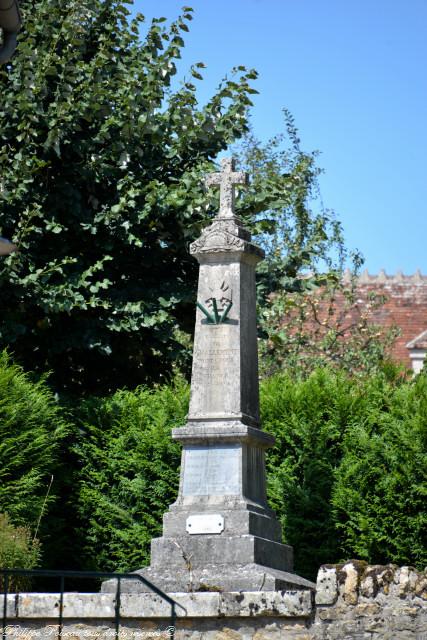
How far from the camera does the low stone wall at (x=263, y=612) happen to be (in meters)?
8.61

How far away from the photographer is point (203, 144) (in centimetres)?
1742

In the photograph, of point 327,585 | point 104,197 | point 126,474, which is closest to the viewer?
point 327,585

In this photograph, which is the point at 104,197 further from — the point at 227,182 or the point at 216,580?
the point at 216,580

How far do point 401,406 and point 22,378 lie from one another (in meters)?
4.53

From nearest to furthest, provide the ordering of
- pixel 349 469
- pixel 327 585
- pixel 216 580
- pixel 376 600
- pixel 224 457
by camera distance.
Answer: pixel 376 600 → pixel 327 585 → pixel 216 580 → pixel 224 457 → pixel 349 469

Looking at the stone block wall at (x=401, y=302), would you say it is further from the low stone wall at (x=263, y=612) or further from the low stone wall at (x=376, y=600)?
the low stone wall at (x=376, y=600)

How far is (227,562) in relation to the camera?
11023mm

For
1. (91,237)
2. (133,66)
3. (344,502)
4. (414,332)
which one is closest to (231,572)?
(344,502)

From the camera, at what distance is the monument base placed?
1061 cm

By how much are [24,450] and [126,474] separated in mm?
1393

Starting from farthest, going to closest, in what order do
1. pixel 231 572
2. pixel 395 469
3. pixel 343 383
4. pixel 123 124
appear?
1. pixel 123 124
2. pixel 343 383
3. pixel 395 469
4. pixel 231 572

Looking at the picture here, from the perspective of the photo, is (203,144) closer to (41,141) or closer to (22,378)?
(41,141)

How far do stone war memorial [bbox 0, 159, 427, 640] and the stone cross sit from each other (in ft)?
0.04

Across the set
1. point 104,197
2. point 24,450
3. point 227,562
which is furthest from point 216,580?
point 104,197
